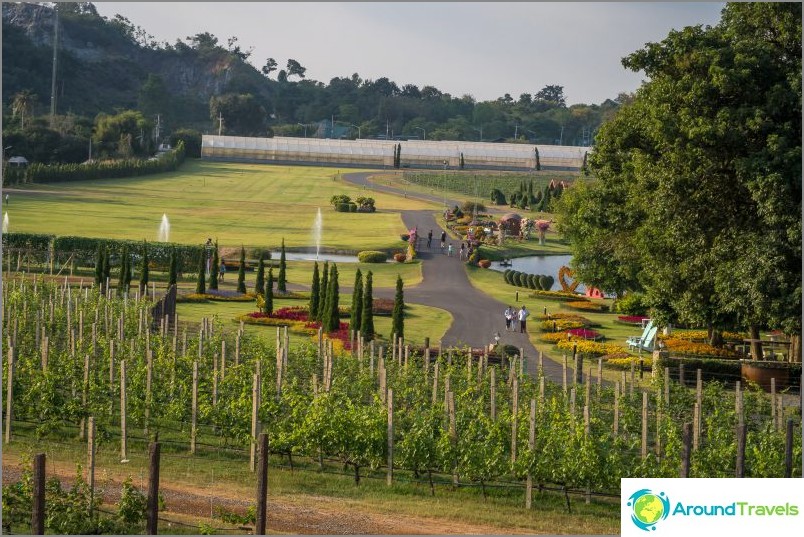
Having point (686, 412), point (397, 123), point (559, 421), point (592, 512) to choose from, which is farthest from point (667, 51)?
point (397, 123)

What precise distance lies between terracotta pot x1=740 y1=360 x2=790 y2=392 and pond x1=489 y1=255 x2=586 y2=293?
1244 inches

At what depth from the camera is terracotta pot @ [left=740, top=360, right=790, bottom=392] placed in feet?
121

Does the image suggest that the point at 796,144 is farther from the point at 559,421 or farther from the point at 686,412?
the point at 559,421

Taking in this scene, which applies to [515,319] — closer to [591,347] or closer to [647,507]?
[591,347]

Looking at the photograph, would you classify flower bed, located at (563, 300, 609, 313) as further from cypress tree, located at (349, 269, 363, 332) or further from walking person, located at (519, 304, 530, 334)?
cypress tree, located at (349, 269, 363, 332)

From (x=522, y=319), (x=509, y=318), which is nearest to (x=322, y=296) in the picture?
(x=509, y=318)

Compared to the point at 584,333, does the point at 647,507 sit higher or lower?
higher

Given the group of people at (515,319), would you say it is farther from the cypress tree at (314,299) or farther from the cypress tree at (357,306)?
the cypress tree at (357,306)

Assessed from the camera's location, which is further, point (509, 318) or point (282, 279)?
point (282, 279)

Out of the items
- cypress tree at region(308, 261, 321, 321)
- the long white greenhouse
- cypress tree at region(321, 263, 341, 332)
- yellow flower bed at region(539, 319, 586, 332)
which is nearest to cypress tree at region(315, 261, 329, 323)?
cypress tree at region(308, 261, 321, 321)

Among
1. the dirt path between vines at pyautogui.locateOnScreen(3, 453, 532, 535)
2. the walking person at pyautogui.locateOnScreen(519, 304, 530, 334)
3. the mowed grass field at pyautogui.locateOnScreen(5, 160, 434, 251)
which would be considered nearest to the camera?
the dirt path between vines at pyautogui.locateOnScreen(3, 453, 532, 535)

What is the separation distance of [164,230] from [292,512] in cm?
6323

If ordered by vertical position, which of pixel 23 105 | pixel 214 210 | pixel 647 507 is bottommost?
pixel 214 210

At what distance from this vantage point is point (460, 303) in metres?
56.9
